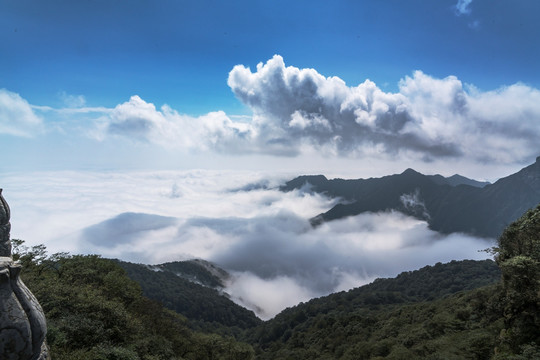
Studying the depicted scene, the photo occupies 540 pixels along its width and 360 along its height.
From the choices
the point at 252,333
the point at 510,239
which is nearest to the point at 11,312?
the point at 510,239

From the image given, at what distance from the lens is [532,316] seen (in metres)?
16.9

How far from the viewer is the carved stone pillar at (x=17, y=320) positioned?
6.12m

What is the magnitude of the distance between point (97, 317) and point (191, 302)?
4618 inches

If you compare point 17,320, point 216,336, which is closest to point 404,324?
point 216,336

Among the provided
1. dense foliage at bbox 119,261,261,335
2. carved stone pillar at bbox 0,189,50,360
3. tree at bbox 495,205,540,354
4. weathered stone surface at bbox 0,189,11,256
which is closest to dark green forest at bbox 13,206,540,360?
tree at bbox 495,205,540,354

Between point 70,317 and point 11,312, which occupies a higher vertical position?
point 11,312

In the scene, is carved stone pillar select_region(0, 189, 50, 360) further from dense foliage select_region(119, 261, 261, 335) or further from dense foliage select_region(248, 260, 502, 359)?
dense foliage select_region(119, 261, 261, 335)

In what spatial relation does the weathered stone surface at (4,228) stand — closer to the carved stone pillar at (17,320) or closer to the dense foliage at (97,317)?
the carved stone pillar at (17,320)

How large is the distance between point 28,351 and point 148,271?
156129 millimetres

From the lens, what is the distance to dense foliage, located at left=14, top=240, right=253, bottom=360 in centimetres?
1513

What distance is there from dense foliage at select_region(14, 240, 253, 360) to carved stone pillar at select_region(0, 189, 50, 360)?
7922 millimetres

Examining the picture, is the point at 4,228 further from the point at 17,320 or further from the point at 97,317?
the point at 97,317

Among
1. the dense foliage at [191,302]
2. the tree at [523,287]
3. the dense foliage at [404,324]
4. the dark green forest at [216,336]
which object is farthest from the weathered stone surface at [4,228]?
the dense foliage at [191,302]

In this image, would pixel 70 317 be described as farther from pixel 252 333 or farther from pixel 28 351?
pixel 252 333
